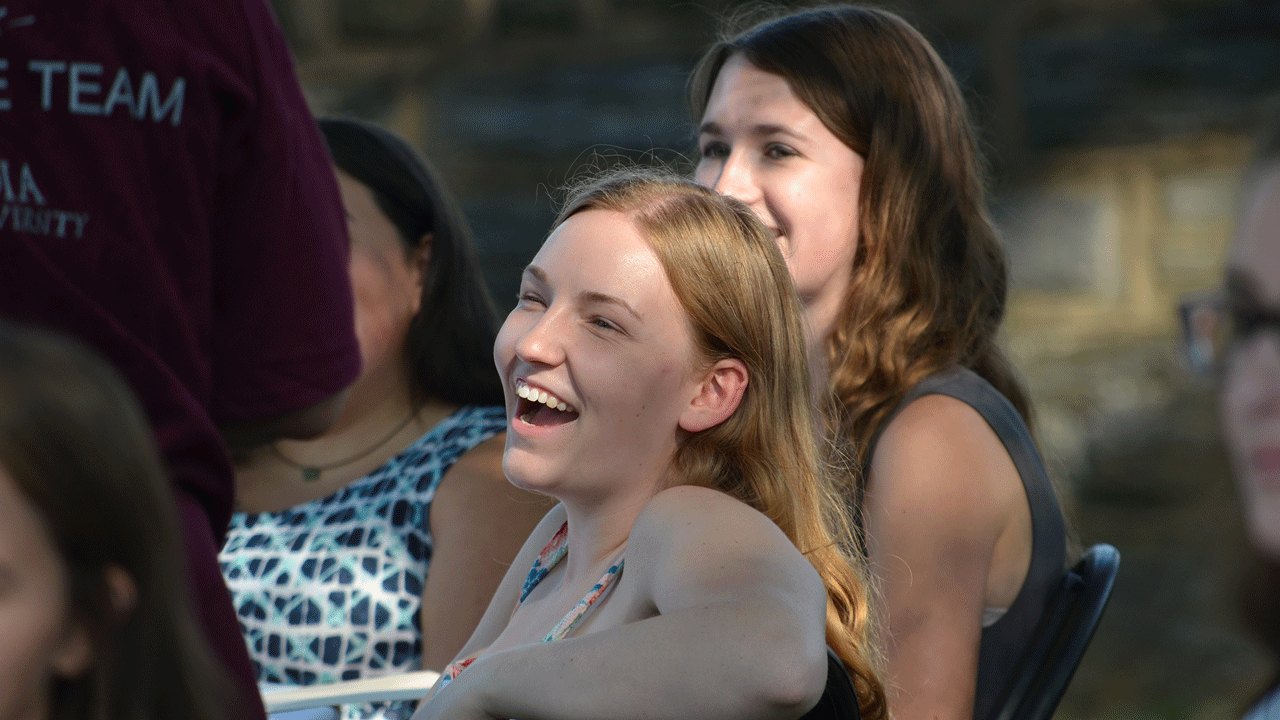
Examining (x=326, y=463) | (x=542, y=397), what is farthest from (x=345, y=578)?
(x=542, y=397)

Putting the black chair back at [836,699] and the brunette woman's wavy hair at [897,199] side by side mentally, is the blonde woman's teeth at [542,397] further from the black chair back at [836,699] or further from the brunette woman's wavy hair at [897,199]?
the brunette woman's wavy hair at [897,199]

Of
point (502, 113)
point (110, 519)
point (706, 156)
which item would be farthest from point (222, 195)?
point (502, 113)

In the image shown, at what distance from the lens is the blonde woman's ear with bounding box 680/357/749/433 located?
1.82 meters

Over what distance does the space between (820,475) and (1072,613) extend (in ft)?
1.54

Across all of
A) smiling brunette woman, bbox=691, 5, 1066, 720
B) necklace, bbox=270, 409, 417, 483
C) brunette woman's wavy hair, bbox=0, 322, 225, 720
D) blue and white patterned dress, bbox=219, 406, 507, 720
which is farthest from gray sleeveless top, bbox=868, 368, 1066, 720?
brunette woman's wavy hair, bbox=0, 322, 225, 720

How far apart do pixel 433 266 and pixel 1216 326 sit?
201 centimetres

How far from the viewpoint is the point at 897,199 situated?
97.9 inches

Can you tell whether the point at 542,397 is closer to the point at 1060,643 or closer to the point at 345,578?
the point at 1060,643

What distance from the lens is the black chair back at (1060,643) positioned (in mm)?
2037

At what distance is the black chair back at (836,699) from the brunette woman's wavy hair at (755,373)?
6.2 inches

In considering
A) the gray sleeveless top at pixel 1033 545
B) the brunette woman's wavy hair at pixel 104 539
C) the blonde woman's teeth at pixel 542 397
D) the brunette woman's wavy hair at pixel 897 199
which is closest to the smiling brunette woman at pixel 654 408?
the blonde woman's teeth at pixel 542 397

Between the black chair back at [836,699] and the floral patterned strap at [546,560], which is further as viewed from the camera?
the floral patterned strap at [546,560]

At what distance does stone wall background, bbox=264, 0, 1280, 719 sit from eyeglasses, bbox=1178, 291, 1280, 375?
12.0ft

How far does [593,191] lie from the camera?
191 cm
